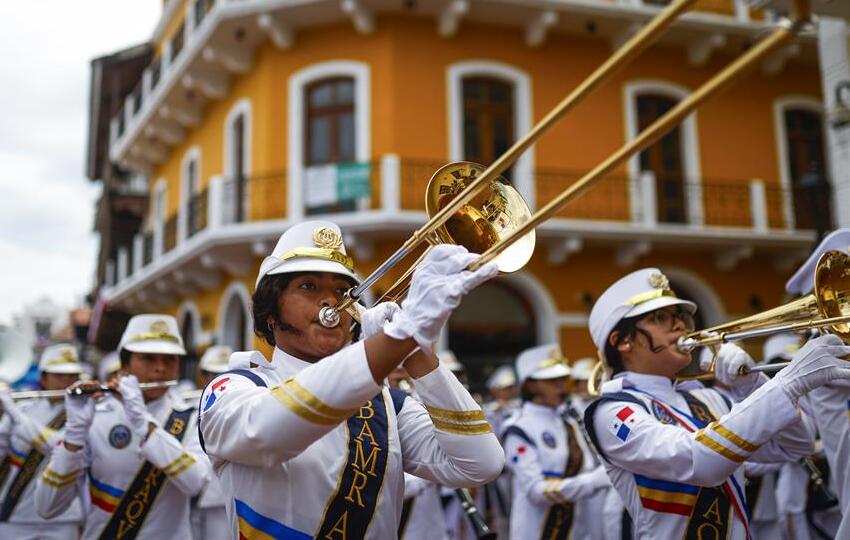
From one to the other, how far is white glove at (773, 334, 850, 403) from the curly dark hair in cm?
163

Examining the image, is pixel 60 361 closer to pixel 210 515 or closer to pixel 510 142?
pixel 210 515

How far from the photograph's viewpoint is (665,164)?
15430 millimetres

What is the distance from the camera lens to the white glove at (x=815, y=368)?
2.88 metres

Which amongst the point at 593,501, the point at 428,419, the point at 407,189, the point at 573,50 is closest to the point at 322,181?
the point at 407,189

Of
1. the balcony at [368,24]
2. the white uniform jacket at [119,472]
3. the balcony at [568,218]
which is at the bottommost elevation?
the white uniform jacket at [119,472]

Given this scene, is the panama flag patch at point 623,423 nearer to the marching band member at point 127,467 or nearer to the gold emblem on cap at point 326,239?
the gold emblem on cap at point 326,239

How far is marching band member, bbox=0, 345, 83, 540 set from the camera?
19.3ft

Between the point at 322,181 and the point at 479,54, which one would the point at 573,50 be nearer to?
the point at 479,54

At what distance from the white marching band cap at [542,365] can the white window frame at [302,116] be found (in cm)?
695

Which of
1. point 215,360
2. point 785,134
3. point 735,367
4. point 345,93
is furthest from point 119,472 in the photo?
point 785,134

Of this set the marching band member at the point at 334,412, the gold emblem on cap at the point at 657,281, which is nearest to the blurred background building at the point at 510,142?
the gold emblem on cap at the point at 657,281

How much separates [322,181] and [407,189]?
1474 mm

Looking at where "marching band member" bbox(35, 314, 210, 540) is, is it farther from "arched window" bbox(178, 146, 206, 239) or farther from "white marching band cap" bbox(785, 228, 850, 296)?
"arched window" bbox(178, 146, 206, 239)

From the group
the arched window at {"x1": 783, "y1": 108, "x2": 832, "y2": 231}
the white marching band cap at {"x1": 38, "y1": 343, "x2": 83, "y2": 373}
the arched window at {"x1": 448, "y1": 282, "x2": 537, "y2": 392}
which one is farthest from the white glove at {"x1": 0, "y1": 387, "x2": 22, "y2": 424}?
the arched window at {"x1": 783, "y1": 108, "x2": 832, "y2": 231}
